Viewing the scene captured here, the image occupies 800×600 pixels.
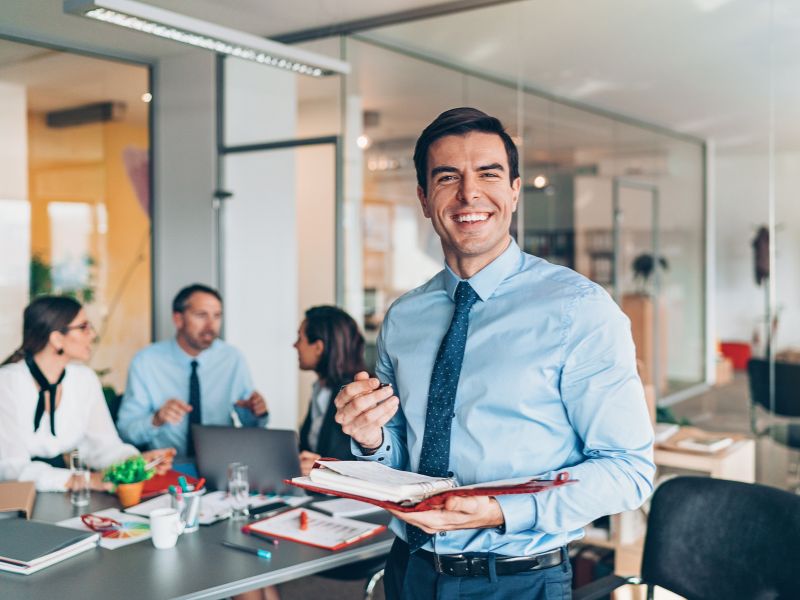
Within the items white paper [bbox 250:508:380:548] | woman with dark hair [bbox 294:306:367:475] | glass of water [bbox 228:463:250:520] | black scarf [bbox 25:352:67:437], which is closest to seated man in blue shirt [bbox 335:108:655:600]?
white paper [bbox 250:508:380:548]

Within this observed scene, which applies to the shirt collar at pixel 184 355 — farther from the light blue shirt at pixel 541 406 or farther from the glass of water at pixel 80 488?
the light blue shirt at pixel 541 406

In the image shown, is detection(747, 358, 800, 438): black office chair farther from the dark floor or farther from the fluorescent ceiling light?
the fluorescent ceiling light

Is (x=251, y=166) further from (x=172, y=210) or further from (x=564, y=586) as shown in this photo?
(x=564, y=586)

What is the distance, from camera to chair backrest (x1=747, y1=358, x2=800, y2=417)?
414 cm

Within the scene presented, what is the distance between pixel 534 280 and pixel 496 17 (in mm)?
3532

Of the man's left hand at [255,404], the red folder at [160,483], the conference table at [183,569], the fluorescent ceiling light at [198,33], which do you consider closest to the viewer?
the conference table at [183,569]

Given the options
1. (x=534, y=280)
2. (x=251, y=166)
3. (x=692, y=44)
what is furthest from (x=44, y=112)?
(x=534, y=280)

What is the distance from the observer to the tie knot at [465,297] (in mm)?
1816

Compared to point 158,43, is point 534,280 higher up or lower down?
lower down

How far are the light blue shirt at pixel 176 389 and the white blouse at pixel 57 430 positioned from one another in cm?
43

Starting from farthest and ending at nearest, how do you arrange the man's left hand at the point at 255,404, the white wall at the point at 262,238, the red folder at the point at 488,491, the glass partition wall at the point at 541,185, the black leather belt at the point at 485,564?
the white wall at the point at 262,238
the glass partition wall at the point at 541,185
the man's left hand at the point at 255,404
the black leather belt at the point at 485,564
the red folder at the point at 488,491

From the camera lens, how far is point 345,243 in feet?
17.6

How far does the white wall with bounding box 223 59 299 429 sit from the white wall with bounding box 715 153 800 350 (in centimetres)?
266

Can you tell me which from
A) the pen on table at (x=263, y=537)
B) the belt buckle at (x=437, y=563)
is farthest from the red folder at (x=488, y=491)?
the pen on table at (x=263, y=537)
